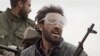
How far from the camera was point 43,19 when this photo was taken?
346 inches

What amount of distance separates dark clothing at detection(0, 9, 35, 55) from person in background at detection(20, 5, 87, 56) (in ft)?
6.12

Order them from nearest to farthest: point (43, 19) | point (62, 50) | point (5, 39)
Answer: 1. point (62, 50)
2. point (43, 19)
3. point (5, 39)

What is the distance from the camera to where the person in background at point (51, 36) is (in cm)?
802

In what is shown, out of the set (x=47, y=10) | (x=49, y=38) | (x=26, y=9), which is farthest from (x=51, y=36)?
(x=26, y=9)

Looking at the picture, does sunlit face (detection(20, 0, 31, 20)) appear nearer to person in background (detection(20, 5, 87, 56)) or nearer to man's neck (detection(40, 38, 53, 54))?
person in background (detection(20, 5, 87, 56))

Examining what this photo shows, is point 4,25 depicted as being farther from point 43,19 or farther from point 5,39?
point 43,19

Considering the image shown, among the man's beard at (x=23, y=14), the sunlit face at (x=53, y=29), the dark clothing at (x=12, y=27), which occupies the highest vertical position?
the sunlit face at (x=53, y=29)

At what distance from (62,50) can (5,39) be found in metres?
3.03

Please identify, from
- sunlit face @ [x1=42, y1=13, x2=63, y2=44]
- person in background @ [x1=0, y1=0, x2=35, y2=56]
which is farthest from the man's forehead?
person in background @ [x1=0, y1=0, x2=35, y2=56]

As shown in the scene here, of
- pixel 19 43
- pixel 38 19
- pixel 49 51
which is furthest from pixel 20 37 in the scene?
pixel 49 51

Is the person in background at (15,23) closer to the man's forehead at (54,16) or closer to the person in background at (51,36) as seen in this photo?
the person in background at (51,36)

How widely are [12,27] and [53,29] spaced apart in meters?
2.94

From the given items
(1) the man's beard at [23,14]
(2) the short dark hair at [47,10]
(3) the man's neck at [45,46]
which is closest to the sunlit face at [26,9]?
(1) the man's beard at [23,14]

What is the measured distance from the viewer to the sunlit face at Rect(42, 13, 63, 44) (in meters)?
8.03
